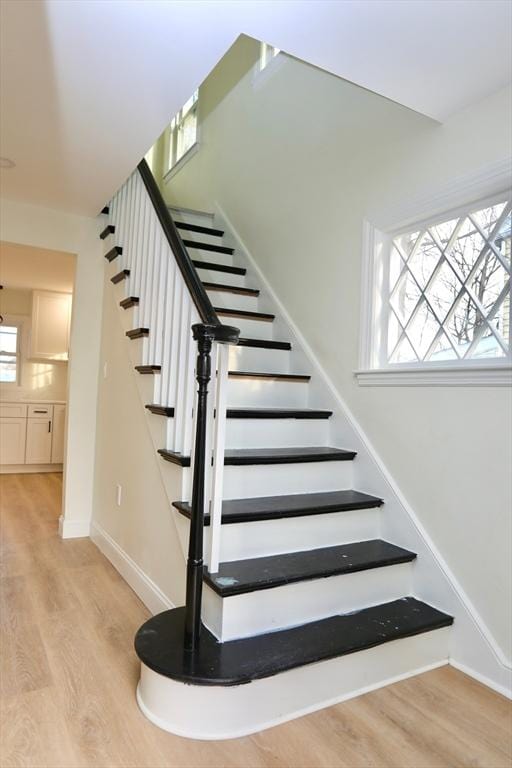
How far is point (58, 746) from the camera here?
143cm

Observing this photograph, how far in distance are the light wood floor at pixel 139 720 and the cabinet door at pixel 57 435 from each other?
13.5 feet

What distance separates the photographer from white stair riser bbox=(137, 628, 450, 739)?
4.83ft

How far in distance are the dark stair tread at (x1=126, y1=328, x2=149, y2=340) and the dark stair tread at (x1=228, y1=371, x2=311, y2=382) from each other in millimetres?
505

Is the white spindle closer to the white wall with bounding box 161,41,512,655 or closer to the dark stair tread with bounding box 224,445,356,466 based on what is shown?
the dark stair tread with bounding box 224,445,356,466

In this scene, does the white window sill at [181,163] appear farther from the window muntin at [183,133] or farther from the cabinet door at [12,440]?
the cabinet door at [12,440]

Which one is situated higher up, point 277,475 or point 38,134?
point 38,134

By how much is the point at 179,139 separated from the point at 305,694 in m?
5.28

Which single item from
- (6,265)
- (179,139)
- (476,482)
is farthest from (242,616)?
(179,139)

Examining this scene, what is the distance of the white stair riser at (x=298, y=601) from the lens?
5.47 ft

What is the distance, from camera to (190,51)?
1792mm

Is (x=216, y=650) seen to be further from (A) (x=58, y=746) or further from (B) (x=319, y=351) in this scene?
(B) (x=319, y=351)

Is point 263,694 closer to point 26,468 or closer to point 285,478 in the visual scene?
point 285,478

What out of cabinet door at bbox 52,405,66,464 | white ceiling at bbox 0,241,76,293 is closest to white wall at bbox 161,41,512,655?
white ceiling at bbox 0,241,76,293

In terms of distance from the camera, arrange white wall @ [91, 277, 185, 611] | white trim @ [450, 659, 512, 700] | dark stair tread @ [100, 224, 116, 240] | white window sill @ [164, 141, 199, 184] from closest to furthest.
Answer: white trim @ [450, 659, 512, 700] → white wall @ [91, 277, 185, 611] → dark stair tread @ [100, 224, 116, 240] → white window sill @ [164, 141, 199, 184]
